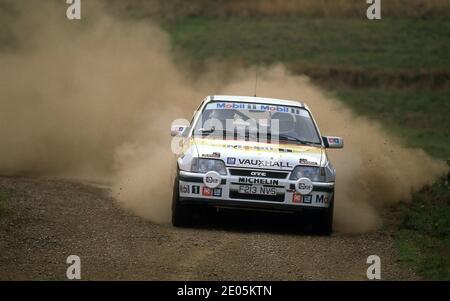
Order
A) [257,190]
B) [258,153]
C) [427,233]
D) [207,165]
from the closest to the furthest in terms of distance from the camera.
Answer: [257,190]
[207,165]
[258,153]
[427,233]

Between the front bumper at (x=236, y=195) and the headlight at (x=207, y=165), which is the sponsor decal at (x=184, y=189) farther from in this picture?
the headlight at (x=207, y=165)

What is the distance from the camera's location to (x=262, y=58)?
99.6ft

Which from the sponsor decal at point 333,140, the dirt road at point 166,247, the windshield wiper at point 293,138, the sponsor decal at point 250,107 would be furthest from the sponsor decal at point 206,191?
the sponsor decal at point 333,140

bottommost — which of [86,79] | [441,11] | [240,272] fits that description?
[240,272]

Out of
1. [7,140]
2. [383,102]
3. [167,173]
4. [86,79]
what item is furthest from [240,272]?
[383,102]

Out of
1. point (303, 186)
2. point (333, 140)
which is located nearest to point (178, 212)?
point (303, 186)

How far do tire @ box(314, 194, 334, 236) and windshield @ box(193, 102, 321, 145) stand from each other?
1.08 meters

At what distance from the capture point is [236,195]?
10805 mm

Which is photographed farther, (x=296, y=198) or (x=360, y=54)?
(x=360, y=54)

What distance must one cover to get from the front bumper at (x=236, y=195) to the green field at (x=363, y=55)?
9.95 metres

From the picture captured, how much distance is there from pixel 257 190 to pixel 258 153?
469mm

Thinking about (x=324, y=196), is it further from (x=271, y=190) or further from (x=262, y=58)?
(x=262, y=58)

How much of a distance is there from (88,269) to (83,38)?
1430 cm

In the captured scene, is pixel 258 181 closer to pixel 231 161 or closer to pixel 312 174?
pixel 231 161
